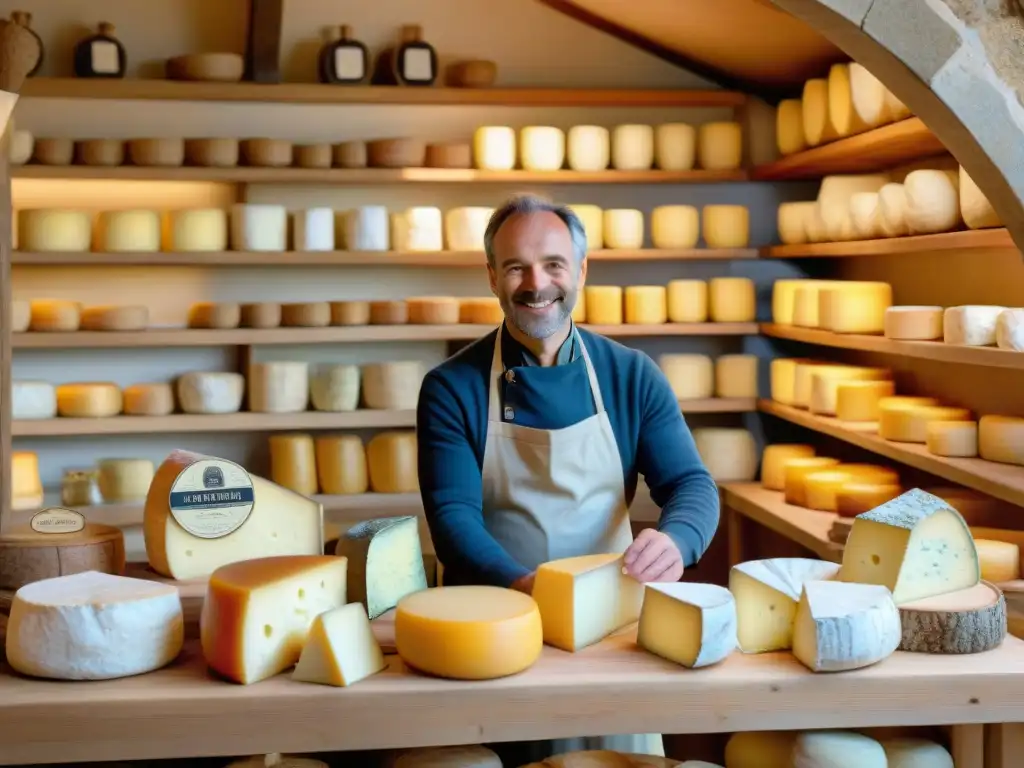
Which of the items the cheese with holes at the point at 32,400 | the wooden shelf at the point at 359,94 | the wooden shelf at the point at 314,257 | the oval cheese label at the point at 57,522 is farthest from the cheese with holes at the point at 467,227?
the oval cheese label at the point at 57,522

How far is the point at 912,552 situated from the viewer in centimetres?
174

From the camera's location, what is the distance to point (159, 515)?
200cm

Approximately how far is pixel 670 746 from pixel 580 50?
3075 millimetres

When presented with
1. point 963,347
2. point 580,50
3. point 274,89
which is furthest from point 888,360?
point 274,89

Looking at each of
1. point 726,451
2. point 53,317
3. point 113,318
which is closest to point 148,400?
point 113,318

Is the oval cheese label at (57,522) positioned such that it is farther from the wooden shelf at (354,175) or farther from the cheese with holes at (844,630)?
the wooden shelf at (354,175)

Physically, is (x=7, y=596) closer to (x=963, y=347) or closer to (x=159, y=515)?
(x=159, y=515)

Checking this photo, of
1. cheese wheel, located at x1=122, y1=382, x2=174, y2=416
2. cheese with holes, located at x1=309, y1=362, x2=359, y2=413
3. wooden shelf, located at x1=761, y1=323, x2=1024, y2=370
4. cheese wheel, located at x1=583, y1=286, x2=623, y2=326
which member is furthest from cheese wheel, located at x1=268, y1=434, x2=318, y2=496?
wooden shelf, located at x1=761, y1=323, x2=1024, y2=370

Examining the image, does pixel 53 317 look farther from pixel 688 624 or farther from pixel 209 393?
pixel 688 624

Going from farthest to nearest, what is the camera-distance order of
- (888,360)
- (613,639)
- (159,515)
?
(888,360) → (159,515) → (613,639)

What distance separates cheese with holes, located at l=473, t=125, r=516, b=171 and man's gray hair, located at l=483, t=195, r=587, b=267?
226cm

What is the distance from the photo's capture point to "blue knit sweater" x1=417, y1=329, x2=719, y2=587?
231cm

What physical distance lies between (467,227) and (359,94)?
0.65 metres

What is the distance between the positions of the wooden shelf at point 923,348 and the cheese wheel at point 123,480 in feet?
7.77
